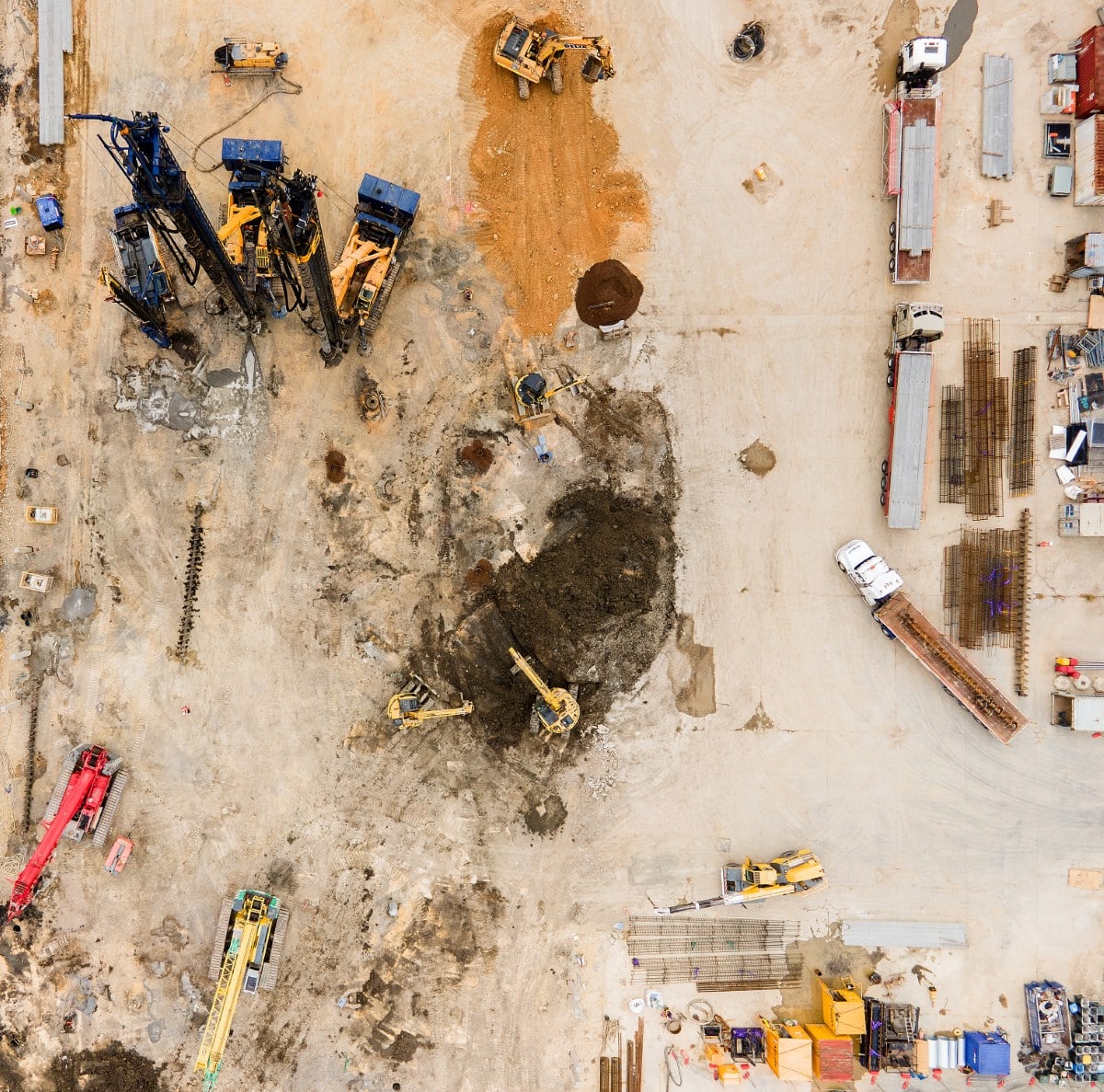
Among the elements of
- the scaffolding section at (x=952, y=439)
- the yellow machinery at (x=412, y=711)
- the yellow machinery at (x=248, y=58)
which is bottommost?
the yellow machinery at (x=412, y=711)

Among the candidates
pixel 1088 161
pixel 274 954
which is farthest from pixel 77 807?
pixel 1088 161

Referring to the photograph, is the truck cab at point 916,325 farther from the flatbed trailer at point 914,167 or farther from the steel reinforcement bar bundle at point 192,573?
the steel reinforcement bar bundle at point 192,573

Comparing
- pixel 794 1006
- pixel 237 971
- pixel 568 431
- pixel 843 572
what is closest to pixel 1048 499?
pixel 843 572

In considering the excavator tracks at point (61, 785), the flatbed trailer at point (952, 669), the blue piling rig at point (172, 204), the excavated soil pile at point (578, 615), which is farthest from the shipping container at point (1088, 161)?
the excavator tracks at point (61, 785)

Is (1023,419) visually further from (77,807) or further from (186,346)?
(77,807)

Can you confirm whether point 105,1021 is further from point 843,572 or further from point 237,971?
point 843,572

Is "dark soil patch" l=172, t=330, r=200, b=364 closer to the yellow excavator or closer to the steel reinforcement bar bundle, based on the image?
the steel reinforcement bar bundle
